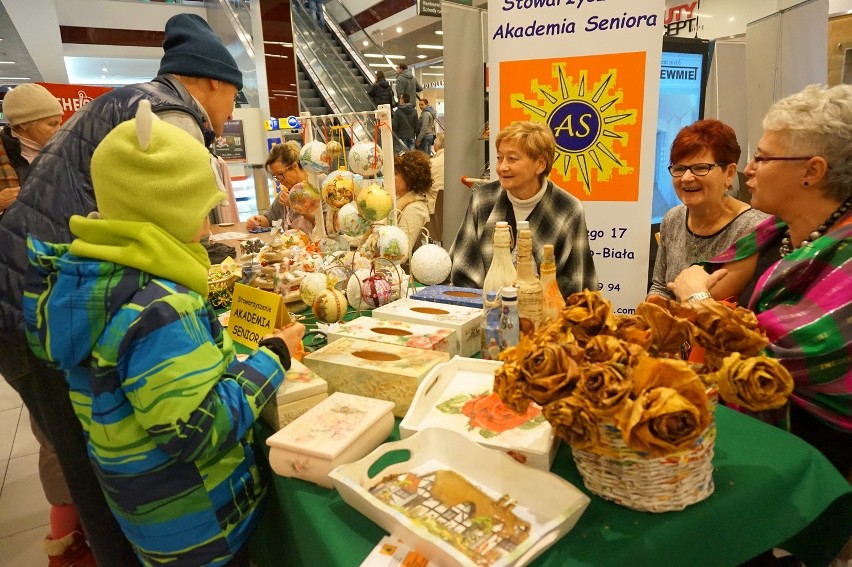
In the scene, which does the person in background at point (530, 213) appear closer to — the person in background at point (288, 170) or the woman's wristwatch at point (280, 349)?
the woman's wristwatch at point (280, 349)

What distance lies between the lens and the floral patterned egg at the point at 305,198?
2990 mm

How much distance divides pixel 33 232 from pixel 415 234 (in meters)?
2.20

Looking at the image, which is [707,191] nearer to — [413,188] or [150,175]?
[413,188]

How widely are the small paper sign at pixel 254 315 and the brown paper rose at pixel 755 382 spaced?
117 cm

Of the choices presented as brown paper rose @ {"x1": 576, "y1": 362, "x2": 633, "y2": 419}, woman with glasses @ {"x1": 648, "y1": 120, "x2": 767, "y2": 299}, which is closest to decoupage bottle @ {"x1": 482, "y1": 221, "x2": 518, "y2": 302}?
brown paper rose @ {"x1": 576, "y1": 362, "x2": 633, "y2": 419}

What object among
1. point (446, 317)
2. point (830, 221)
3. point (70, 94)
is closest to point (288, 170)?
point (446, 317)

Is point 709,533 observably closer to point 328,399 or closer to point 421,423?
point 421,423

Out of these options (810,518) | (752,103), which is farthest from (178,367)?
(752,103)

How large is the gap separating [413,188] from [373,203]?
1.51 m

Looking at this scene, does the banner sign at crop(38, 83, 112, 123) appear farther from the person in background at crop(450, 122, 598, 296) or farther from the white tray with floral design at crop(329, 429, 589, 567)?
the white tray with floral design at crop(329, 429, 589, 567)

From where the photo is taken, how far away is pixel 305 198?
300 centimetres

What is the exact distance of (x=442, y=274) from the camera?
7.38ft

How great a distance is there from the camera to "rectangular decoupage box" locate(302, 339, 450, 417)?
1.27 m

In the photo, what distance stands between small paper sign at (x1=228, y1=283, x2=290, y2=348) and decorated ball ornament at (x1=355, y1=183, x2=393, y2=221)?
0.80 m
